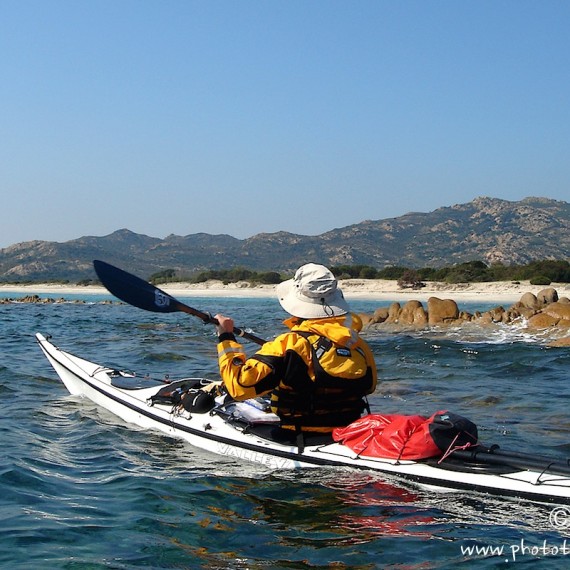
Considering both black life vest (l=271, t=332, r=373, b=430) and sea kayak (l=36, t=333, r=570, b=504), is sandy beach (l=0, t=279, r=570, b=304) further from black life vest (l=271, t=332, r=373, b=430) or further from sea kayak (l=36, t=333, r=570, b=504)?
black life vest (l=271, t=332, r=373, b=430)

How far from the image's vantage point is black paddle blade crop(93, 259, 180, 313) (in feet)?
22.6

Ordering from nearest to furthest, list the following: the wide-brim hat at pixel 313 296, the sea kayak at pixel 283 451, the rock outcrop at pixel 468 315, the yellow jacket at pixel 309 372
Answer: the sea kayak at pixel 283 451 < the yellow jacket at pixel 309 372 < the wide-brim hat at pixel 313 296 < the rock outcrop at pixel 468 315

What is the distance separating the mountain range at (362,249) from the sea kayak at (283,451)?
104 meters

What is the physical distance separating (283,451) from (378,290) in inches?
1486

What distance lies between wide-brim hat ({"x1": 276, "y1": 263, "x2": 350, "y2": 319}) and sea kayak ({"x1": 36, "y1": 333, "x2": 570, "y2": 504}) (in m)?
0.94

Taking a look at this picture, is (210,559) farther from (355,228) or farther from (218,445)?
(355,228)

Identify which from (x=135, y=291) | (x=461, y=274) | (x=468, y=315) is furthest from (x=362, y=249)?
(x=135, y=291)

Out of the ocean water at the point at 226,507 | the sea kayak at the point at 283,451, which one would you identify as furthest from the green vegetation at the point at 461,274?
the sea kayak at the point at 283,451

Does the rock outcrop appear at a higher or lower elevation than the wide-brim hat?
lower

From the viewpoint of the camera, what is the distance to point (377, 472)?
494 centimetres

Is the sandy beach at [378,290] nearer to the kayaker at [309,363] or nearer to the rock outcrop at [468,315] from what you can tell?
the rock outcrop at [468,315]

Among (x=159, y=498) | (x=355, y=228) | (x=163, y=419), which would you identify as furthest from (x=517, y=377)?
(x=355, y=228)

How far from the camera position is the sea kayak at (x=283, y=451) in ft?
14.6

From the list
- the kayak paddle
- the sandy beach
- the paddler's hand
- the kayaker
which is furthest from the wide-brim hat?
the sandy beach
